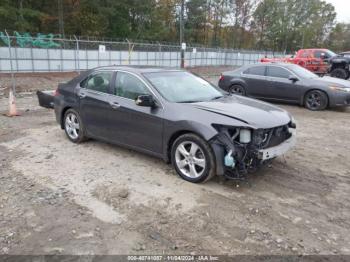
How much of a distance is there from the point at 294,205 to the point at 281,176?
36.0 inches

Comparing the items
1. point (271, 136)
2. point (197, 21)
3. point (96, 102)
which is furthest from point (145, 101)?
point (197, 21)

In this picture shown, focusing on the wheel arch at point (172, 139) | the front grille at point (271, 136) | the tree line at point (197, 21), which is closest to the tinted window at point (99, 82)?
the wheel arch at point (172, 139)

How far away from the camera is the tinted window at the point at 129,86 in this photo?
5.19m

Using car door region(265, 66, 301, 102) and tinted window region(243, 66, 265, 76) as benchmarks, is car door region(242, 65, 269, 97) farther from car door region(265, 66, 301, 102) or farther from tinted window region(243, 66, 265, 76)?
car door region(265, 66, 301, 102)

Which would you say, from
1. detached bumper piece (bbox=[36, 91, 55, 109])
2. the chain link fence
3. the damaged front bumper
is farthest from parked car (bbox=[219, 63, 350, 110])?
detached bumper piece (bbox=[36, 91, 55, 109])

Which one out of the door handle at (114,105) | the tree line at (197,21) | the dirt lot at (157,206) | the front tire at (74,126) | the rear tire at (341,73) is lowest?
the dirt lot at (157,206)

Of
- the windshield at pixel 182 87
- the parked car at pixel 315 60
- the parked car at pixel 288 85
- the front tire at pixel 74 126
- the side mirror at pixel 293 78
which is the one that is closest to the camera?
the windshield at pixel 182 87

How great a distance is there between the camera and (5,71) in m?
17.5

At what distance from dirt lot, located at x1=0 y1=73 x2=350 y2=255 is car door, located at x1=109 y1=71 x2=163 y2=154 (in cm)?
40

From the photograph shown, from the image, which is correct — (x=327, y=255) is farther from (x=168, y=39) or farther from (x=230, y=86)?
(x=168, y=39)

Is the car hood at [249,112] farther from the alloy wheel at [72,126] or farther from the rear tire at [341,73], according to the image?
the rear tire at [341,73]

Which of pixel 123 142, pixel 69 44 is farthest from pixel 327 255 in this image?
pixel 69 44

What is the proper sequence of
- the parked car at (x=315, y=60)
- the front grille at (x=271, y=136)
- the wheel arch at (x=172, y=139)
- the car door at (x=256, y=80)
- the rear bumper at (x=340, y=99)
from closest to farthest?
the front grille at (x=271, y=136)
the wheel arch at (x=172, y=139)
the rear bumper at (x=340, y=99)
the car door at (x=256, y=80)
the parked car at (x=315, y=60)

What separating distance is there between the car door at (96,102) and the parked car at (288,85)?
6847mm
